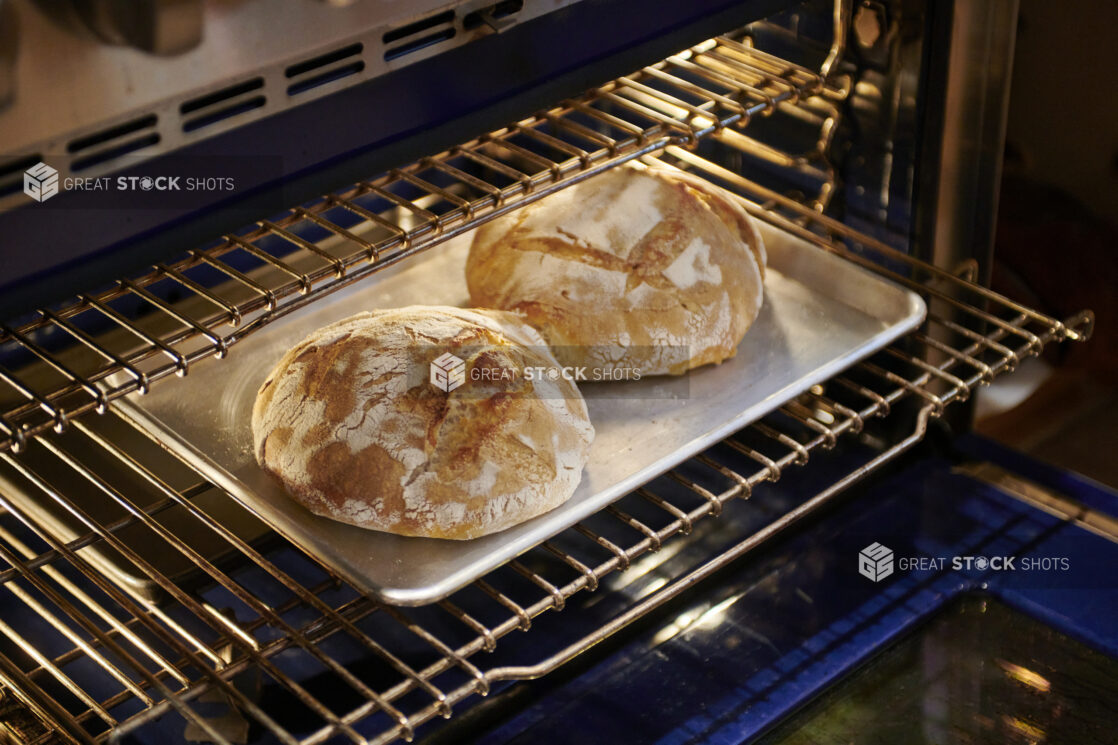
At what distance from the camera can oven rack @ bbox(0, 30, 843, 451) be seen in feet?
3.21

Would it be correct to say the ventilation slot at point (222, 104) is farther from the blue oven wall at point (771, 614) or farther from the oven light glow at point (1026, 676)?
the oven light glow at point (1026, 676)

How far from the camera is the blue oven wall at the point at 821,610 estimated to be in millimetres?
1194

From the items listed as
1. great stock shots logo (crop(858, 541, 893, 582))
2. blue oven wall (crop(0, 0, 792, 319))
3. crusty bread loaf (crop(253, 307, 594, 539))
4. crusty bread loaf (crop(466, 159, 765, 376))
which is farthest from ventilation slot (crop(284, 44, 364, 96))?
great stock shots logo (crop(858, 541, 893, 582))

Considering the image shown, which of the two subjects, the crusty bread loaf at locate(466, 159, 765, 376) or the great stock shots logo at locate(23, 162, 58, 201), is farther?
the crusty bread loaf at locate(466, 159, 765, 376)

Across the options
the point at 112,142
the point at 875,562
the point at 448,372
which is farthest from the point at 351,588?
the point at 112,142

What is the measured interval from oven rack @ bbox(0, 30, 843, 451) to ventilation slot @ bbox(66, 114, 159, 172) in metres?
0.12

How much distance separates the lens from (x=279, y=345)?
1368 millimetres

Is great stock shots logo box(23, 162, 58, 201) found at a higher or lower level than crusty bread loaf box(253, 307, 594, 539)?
higher

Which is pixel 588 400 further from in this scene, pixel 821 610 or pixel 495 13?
pixel 495 13

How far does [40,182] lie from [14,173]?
0.02 m

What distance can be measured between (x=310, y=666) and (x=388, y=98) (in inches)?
24.9

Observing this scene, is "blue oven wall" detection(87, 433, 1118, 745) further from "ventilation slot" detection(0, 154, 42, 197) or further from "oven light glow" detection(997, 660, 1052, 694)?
"ventilation slot" detection(0, 154, 42, 197)

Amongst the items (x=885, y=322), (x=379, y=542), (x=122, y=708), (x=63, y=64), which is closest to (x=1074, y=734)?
(x=885, y=322)

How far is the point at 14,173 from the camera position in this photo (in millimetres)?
665
